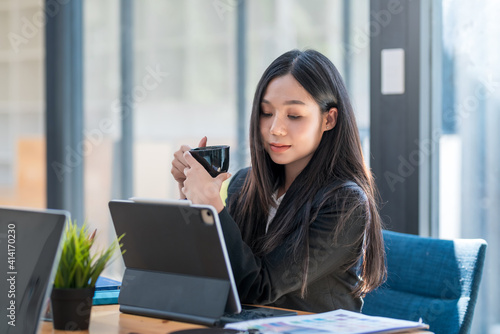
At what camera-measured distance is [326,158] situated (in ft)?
6.15

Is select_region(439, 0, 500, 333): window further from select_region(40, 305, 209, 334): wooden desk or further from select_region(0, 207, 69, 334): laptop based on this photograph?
select_region(0, 207, 69, 334): laptop

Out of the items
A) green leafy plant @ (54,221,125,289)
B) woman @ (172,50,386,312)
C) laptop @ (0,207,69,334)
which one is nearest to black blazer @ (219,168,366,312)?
woman @ (172,50,386,312)

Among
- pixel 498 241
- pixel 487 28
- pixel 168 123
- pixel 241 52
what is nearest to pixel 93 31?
pixel 168 123

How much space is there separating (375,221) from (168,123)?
2.13 m

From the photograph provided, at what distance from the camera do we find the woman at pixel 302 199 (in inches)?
64.4

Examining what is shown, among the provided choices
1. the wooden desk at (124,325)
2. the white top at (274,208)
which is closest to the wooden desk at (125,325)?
the wooden desk at (124,325)

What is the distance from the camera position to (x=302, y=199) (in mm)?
1807

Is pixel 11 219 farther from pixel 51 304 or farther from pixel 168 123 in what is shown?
pixel 168 123

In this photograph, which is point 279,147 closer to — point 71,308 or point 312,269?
point 312,269

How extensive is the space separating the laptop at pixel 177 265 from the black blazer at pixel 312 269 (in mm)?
130

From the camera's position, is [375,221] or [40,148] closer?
[375,221]

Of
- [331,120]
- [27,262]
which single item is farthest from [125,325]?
[331,120]

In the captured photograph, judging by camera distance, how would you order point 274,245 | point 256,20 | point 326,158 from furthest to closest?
1. point 256,20
2. point 326,158
3. point 274,245

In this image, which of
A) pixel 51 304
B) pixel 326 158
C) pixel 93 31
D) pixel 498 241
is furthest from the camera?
pixel 93 31
